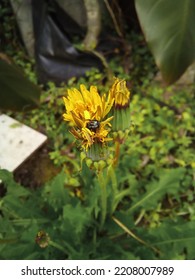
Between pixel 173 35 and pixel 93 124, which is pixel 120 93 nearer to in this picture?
pixel 93 124

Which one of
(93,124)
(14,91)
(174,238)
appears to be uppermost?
(14,91)

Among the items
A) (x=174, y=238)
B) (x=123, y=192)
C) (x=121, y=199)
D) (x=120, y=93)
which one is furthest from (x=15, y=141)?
(x=120, y=93)

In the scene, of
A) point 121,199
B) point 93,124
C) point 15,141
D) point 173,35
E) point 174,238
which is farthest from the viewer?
point 15,141

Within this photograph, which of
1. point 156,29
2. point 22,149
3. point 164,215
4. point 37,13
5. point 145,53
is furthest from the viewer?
point 145,53

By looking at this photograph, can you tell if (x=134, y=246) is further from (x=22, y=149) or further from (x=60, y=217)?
(x=22, y=149)

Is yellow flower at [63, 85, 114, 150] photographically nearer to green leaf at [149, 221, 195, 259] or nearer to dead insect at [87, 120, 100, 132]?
dead insect at [87, 120, 100, 132]

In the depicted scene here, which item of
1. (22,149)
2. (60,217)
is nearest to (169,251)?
(60,217)

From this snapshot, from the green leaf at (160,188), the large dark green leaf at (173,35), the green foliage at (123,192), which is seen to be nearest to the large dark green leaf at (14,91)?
the green foliage at (123,192)

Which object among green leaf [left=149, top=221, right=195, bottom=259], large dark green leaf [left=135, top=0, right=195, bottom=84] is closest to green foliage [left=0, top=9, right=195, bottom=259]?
green leaf [left=149, top=221, right=195, bottom=259]
